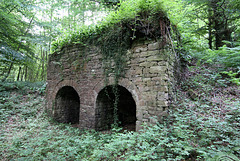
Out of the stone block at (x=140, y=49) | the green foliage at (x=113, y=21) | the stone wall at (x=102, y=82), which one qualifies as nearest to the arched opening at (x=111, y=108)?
the stone wall at (x=102, y=82)

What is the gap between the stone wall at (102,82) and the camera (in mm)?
3893

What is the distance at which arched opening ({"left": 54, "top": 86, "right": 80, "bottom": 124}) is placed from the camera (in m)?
6.71

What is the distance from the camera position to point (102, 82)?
16.7 feet

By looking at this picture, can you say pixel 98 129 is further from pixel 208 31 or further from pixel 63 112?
pixel 208 31

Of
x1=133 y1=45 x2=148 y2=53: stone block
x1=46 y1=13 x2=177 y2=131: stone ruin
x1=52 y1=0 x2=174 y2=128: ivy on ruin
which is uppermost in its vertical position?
x1=52 y1=0 x2=174 y2=128: ivy on ruin

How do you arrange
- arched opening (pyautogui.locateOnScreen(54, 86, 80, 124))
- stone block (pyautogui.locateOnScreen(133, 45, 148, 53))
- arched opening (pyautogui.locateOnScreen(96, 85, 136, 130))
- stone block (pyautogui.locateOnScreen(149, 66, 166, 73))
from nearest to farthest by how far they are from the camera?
stone block (pyautogui.locateOnScreen(149, 66, 166, 73)), stone block (pyautogui.locateOnScreen(133, 45, 148, 53)), arched opening (pyautogui.locateOnScreen(96, 85, 136, 130)), arched opening (pyautogui.locateOnScreen(54, 86, 80, 124))

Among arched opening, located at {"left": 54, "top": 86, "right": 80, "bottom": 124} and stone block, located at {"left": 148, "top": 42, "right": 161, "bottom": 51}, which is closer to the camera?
stone block, located at {"left": 148, "top": 42, "right": 161, "bottom": 51}

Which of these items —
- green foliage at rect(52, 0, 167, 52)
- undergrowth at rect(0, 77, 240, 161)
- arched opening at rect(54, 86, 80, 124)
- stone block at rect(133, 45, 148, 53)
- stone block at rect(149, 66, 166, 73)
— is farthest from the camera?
arched opening at rect(54, 86, 80, 124)

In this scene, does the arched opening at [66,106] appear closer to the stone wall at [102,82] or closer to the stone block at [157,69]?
the stone wall at [102,82]

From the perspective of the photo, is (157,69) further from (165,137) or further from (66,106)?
(66,106)

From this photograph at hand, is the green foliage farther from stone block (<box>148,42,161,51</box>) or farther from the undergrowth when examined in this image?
the undergrowth

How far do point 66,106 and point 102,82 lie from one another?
3097 mm

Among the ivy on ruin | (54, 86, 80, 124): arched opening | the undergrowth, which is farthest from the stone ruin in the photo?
the undergrowth

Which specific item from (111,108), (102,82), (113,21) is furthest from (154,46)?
(111,108)
